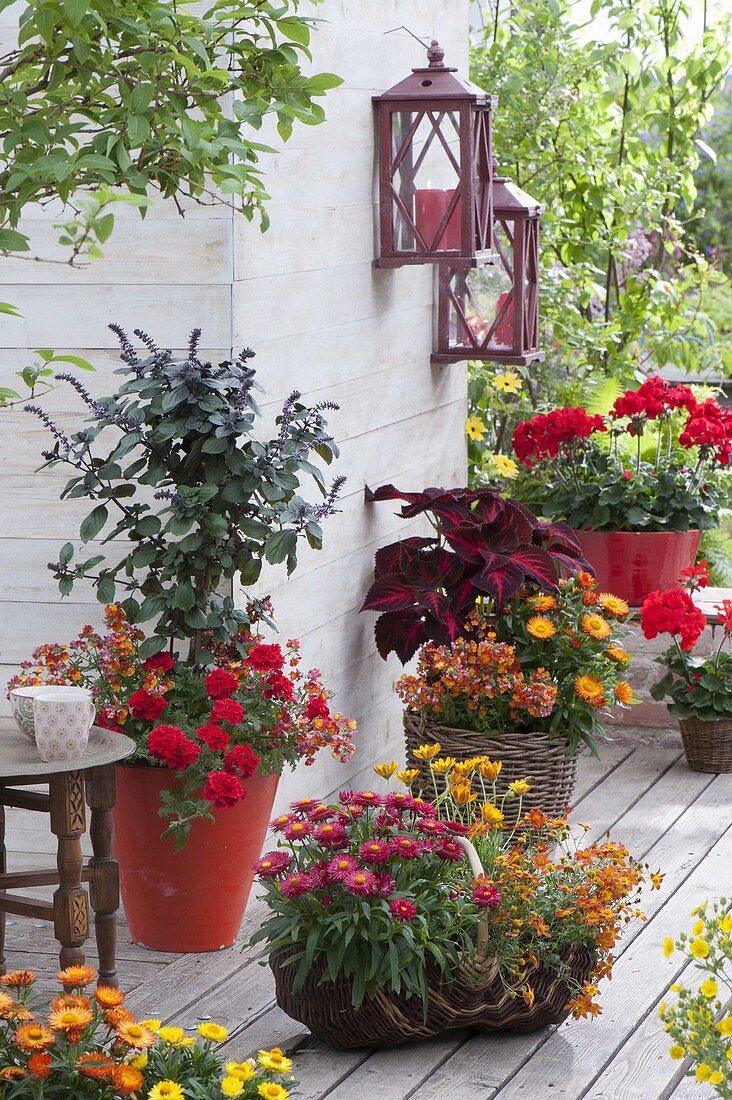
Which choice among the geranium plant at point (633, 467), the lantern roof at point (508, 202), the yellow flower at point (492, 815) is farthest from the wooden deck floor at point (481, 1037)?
the lantern roof at point (508, 202)

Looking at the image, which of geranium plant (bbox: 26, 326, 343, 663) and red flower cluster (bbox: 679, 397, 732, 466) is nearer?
geranium plant (bbox: 26, 326, 343, 663)

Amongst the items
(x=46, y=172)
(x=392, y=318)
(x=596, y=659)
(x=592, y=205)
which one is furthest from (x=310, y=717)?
(x=592, y=205)

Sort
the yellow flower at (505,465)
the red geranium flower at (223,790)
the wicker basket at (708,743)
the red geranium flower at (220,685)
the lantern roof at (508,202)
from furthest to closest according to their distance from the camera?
the yellow flower at (505,465)
the wicker basket at (708,743)
the lantern roof at (508,202)
the red geranium flower at (220,685)
the red geranium flower at (223,790)

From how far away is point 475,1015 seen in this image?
260 centimetres

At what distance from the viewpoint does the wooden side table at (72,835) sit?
257cm

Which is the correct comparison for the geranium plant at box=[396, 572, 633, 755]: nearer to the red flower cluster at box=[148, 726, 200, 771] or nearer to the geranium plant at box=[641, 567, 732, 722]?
the geranium plant at box=[641, 567, 732, 722]

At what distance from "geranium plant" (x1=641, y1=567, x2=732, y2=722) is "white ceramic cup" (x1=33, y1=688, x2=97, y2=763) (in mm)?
2129

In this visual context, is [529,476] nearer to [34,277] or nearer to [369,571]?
[369,571]

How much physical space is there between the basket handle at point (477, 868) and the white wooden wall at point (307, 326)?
88 cm

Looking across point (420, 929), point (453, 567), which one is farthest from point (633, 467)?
point (420, 929)

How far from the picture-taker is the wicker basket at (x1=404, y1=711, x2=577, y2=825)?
11.9 feet

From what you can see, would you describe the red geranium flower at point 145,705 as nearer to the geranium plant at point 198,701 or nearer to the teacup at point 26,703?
the geranium plant at point 198,701

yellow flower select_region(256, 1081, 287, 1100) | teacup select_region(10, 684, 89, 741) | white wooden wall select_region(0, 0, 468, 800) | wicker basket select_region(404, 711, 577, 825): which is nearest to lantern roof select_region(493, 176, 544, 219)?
white wooden wall select_region(0, 0, 468, 800)

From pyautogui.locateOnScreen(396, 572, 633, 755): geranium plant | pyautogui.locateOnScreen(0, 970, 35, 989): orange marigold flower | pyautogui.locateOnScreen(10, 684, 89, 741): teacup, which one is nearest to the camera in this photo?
pyautogui.locateOnScreen(0, 970, 35, 989): orange marigold flower
